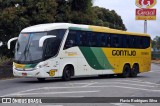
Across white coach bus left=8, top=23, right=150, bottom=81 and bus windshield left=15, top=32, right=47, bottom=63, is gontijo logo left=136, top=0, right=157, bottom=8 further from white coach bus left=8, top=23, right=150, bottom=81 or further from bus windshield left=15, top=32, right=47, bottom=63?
bus windshield left=15, top=32, right=47, bottom=63

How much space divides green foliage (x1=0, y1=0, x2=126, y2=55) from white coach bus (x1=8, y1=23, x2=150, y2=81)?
497 cm

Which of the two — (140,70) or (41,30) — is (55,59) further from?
(140,70)

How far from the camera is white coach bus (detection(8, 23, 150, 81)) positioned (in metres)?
24.5

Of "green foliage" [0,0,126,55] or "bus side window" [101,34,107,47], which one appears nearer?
"bus side window" [101,34,107,47]

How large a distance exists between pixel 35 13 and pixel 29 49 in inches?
322

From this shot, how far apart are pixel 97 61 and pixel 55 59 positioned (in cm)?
431

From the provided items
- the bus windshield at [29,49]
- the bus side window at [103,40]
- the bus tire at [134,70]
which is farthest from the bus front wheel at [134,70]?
the bus windshield at [29,49]

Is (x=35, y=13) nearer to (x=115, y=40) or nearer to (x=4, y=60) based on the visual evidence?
(x=4, y=60)

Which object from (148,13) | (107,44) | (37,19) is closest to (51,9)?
(37,19)

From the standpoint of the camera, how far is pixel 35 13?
32375 mm

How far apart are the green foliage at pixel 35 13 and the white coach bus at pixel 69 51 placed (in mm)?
4971

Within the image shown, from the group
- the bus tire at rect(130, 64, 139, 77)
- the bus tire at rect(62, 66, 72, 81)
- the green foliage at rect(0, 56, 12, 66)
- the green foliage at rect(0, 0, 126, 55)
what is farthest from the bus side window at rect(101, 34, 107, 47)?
the green foliage at rect(0, 56, 12, 66)

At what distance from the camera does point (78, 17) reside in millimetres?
34812

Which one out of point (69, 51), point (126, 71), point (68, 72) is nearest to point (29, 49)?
point (69, 51)
